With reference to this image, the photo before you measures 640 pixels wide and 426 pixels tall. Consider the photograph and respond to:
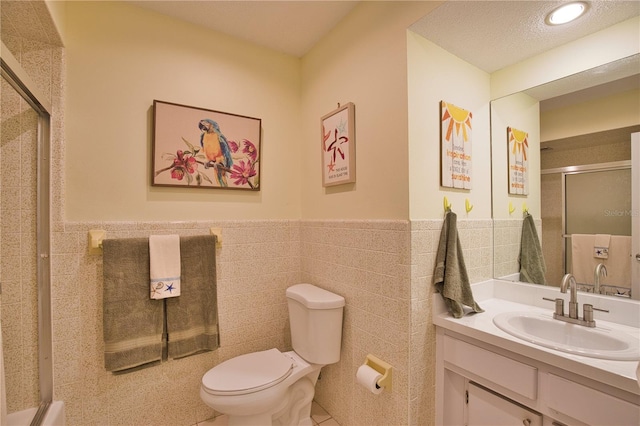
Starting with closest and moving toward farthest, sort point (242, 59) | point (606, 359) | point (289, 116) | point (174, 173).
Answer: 1. point (606, 359)
2. point (174, 173)
3. point (242, 59)
4. point (289, 116)

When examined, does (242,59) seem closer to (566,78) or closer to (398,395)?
(566,78)

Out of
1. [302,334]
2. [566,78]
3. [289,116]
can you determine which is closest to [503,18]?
[566,78]

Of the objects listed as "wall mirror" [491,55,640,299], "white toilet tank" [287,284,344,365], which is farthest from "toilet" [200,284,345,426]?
"wall mirror" [491,55,640,299]

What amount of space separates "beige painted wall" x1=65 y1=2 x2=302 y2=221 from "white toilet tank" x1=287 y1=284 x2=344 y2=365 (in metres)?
0.70

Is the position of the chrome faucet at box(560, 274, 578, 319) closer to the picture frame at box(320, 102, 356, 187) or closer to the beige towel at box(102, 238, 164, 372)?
the picture frame at box(320, 102, 356, 187)

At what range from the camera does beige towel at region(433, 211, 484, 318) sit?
138cm

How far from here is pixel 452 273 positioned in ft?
4.53

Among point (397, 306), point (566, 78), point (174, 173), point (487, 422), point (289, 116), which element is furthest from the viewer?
point (289, 116)

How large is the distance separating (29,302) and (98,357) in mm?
423

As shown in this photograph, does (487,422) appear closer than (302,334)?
Yes

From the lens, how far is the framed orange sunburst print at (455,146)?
4.91 feet

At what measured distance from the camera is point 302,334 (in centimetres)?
174

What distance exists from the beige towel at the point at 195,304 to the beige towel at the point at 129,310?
0.07m

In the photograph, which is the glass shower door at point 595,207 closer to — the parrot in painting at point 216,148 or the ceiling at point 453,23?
the ceiling at point 453,23
